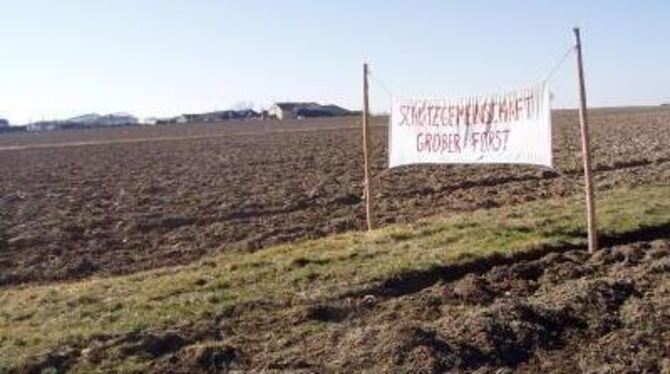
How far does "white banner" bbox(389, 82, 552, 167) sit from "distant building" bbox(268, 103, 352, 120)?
399 feet

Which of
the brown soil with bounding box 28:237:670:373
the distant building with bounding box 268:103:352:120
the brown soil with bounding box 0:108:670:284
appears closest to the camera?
the brown soil with bounding box 28:237:670:373

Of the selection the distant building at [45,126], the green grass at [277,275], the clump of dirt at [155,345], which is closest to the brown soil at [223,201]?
the green grass at [277,275]

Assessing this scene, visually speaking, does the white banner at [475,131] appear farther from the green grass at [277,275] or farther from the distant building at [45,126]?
the distant building at [45,126]

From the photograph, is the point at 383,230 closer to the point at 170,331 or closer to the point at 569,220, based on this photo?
the point at 569,220

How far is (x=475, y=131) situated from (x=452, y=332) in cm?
521

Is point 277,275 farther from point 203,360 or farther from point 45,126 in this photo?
point 45,126

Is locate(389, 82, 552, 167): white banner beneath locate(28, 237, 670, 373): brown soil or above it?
above

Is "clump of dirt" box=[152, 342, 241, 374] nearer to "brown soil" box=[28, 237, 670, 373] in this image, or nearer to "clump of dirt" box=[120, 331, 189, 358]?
"brown soil" box=[28, 237, 670, 373]

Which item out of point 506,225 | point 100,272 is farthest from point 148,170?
point 506,225

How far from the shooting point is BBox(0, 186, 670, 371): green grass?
363 inches

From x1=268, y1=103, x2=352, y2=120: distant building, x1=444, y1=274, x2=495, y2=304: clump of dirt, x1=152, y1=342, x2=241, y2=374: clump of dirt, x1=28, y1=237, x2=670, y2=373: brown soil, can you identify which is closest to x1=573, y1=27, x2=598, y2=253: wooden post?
x1=28, y1=237, x2=670, y2=373: brown soil

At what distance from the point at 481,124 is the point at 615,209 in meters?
2.58

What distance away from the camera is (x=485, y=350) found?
7543mm

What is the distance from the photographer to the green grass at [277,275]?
9.23 metres
